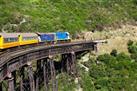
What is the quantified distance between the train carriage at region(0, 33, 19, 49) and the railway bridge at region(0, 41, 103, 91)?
39.2 inches

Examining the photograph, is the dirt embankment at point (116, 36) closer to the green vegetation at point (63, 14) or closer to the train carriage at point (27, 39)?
the green vegetation at point (63, 14)

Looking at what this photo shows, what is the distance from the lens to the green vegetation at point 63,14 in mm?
96562

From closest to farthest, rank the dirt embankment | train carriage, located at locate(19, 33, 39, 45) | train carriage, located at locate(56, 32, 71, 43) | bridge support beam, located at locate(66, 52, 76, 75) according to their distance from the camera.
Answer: train carriage, located at locate(19, 33, 39, 45) < bridge support beam, located at locate(66, 52, 76, 75) < train carriage, located at locate(56, 32, 71, 43) < the dirt embankment

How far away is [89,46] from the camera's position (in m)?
83.2

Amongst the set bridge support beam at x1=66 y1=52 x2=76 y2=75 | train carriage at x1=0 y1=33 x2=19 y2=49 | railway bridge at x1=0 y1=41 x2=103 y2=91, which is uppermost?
train carriage at x1=0 y1=33 x2=19 y2=49

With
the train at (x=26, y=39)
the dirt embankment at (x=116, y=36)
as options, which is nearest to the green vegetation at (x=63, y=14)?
the dirt embankment at (x=116, y=36)

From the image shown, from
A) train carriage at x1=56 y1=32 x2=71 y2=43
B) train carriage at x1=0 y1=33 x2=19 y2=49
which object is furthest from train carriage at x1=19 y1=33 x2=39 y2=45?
train carriage at x1=56 y1=32 x2=71 y2=43

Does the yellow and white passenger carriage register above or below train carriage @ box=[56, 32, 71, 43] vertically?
above

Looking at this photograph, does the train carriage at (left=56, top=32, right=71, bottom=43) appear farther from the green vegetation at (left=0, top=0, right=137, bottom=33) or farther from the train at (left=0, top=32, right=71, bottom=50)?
the green vegetation at (left=0, top=0, right=137, bottom=33)

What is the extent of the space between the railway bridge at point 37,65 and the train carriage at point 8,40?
100 cm

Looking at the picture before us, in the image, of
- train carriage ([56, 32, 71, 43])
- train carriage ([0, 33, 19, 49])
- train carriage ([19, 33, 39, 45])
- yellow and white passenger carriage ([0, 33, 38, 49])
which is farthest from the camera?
train carriage ([56, 32, 71, 43])

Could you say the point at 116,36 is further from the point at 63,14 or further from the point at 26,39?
the point at 26,39

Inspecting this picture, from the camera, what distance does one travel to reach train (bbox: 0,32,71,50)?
46.7m

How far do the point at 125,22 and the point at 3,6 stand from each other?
29.3 meters
